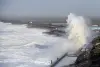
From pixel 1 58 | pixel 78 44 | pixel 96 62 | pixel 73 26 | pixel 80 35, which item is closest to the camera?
pixel 96 62

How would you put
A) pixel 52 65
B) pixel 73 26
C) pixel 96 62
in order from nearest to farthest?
pixel 96 62 → pixel 52 65 → pixel 73 26

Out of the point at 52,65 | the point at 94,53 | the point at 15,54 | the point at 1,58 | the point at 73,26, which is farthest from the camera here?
the point at 73,26

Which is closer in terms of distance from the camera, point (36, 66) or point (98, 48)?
point (98, 48)

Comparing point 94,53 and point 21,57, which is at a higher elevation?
point 94,53

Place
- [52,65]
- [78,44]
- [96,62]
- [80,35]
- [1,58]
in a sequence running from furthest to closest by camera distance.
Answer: [80,35], [78,44], [1,58], [52,65], [96,62]

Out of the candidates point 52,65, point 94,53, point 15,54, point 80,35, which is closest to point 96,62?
point 94,53

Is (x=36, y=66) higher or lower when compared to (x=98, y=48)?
Result: lower

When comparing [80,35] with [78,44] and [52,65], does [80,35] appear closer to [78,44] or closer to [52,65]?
[78,44]

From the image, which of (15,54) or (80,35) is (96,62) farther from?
(80,35)

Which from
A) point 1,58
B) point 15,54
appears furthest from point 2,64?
point 15,54
